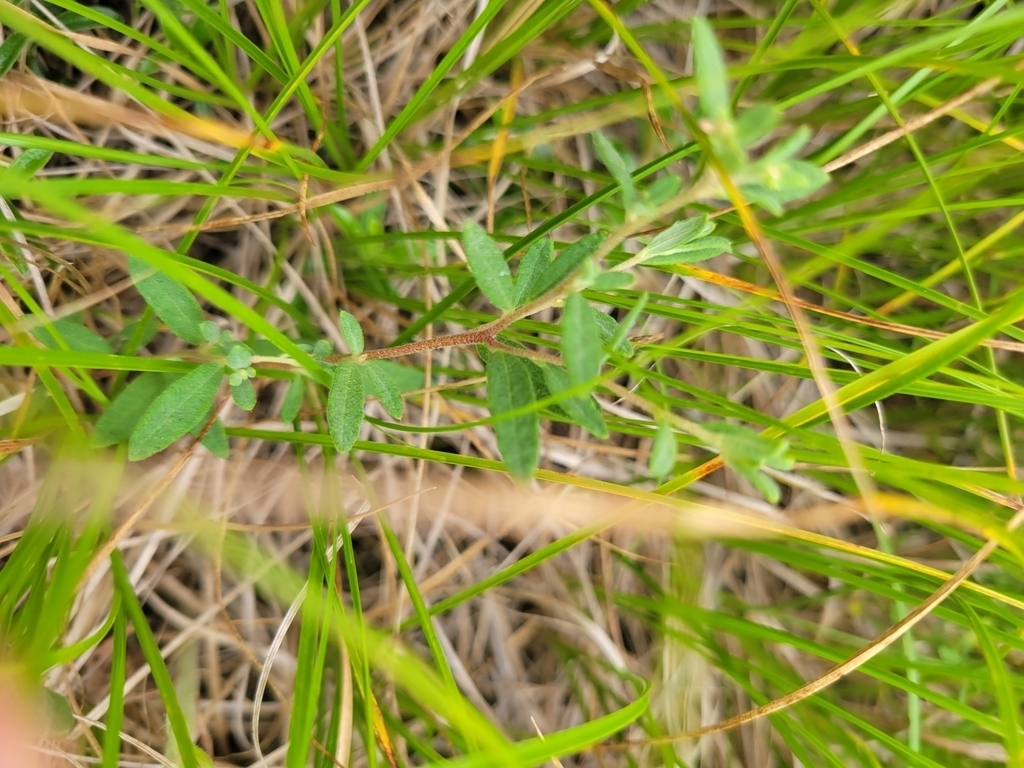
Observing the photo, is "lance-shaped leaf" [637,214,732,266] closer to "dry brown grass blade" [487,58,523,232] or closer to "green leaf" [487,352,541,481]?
"green leaf" [487,352,541,481]

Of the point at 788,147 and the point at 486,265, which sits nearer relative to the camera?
the point at 788,147

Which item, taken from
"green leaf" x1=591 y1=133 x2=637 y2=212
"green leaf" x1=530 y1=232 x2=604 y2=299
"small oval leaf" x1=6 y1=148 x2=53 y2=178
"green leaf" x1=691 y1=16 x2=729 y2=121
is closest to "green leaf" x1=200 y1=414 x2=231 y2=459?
"small oval leaf" x1=6 y1=148 x2=53 y2=178

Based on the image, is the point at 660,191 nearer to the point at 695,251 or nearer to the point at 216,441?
the point at 695,251

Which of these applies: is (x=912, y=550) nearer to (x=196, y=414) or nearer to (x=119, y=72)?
(x=196, y=414)

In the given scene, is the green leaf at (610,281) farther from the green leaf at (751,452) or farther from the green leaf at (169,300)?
the green leaf at (169,300)

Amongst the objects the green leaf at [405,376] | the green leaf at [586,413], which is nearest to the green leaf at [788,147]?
the green leaf at [586,413]

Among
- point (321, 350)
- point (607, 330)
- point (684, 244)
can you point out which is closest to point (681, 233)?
point (684, 244)
